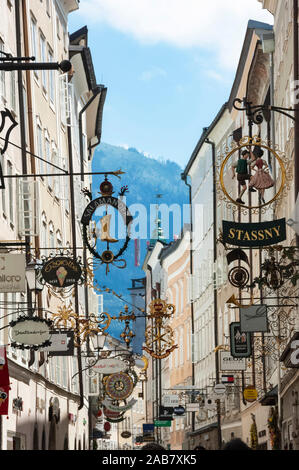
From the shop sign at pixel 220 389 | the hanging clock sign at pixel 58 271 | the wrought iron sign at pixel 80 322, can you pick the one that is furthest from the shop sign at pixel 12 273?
the shop sign at pixel 220 389

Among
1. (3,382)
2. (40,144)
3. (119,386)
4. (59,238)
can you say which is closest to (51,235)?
(59,238)

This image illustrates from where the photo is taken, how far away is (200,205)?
77.4 meters

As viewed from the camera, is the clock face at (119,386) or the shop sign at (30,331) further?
the clock face at (119,386)

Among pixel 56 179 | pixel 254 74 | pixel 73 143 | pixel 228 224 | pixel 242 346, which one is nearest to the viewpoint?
pixel 228 224

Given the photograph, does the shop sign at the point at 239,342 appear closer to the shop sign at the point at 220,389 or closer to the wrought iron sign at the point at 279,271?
the wrought iron sign at the point at 279,271

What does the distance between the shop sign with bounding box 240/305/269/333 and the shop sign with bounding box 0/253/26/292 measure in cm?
780

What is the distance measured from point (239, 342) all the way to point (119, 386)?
13.4m

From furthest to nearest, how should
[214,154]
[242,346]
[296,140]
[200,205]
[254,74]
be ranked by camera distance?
[200,205]
[214,154]
[254,74]
[242,346]
[296,140]

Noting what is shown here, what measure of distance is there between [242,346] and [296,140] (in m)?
7.22

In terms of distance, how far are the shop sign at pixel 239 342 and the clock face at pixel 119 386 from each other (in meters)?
12.5

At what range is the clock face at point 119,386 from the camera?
48.0 meters

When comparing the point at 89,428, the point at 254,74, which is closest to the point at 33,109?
the point at 254,74

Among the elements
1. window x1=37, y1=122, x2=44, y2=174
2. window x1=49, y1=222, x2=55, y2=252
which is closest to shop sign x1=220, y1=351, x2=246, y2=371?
window x1=49, y1=222, x2=55, y2=252

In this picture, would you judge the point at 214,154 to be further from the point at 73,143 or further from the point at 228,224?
the point at 228,224
